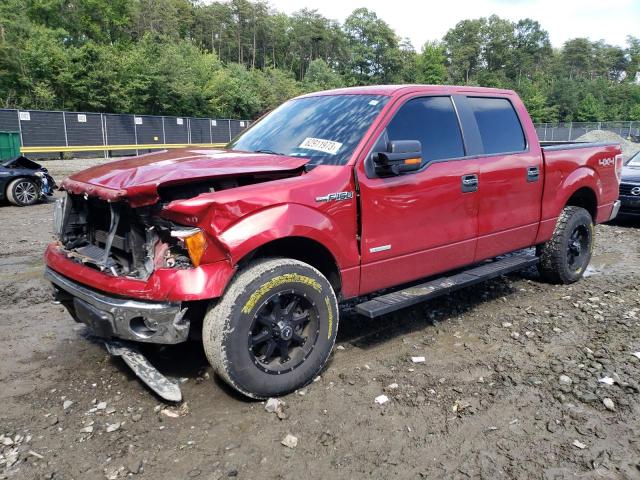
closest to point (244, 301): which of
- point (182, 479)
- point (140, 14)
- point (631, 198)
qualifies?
point (182, 479)

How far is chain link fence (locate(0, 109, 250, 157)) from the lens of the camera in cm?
2395

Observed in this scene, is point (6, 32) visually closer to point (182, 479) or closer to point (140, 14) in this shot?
point (140, 14)

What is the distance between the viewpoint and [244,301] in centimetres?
309

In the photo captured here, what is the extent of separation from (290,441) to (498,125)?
350 centimetres

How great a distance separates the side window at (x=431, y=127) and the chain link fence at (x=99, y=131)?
20.9 meters

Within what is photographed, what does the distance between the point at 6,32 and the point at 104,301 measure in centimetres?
4523

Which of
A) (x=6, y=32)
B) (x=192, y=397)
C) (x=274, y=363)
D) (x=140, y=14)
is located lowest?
(x=192, y=397)

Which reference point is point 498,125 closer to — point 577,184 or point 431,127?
point 431,127

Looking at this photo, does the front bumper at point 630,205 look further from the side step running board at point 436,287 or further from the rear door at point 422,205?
the rear door at point 422,205

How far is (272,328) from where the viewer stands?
330cm

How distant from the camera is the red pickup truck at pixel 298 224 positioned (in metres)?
3.05

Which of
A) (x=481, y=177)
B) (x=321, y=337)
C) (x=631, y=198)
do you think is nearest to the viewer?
(x=321, y=337)

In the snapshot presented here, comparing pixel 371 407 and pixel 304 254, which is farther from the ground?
pixel 304 254

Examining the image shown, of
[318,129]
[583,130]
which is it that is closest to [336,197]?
[318,129]
